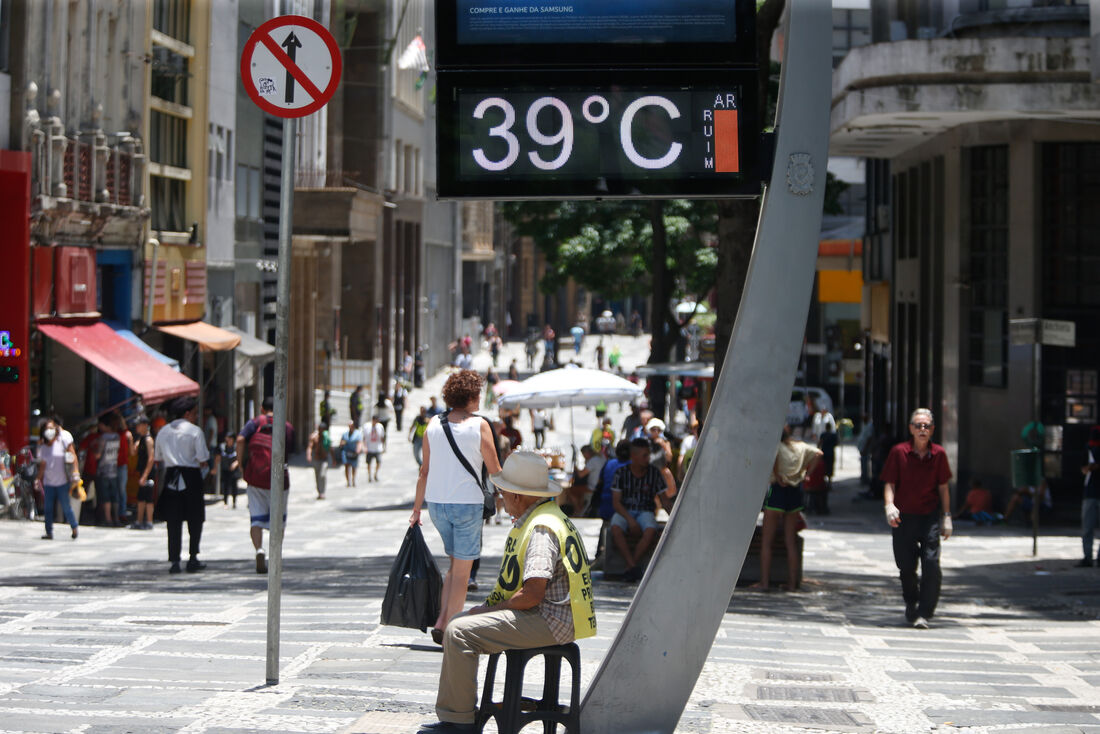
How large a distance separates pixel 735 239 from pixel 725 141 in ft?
24.7

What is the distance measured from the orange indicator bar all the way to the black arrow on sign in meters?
2.37

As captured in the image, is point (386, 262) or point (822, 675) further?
point (386, 262)

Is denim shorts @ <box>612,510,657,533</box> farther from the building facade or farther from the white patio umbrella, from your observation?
the white patio umbrella

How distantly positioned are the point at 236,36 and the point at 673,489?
2549cm

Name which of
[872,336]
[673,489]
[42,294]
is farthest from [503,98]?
[872,336]

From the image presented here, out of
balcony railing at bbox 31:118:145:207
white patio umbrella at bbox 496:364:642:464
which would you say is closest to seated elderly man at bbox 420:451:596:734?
white patio umbrella at bbox 496:364:642:464

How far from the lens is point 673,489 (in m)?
14.4

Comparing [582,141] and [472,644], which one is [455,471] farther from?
[582,141]

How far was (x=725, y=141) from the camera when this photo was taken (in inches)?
279

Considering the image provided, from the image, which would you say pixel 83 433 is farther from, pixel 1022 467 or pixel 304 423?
pixel 304 423

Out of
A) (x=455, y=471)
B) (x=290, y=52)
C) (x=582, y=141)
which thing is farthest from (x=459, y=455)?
(x=582, y=141)

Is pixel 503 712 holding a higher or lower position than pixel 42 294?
lower

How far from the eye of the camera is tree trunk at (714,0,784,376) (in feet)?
47.7

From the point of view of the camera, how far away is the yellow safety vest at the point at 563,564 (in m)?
6.73
